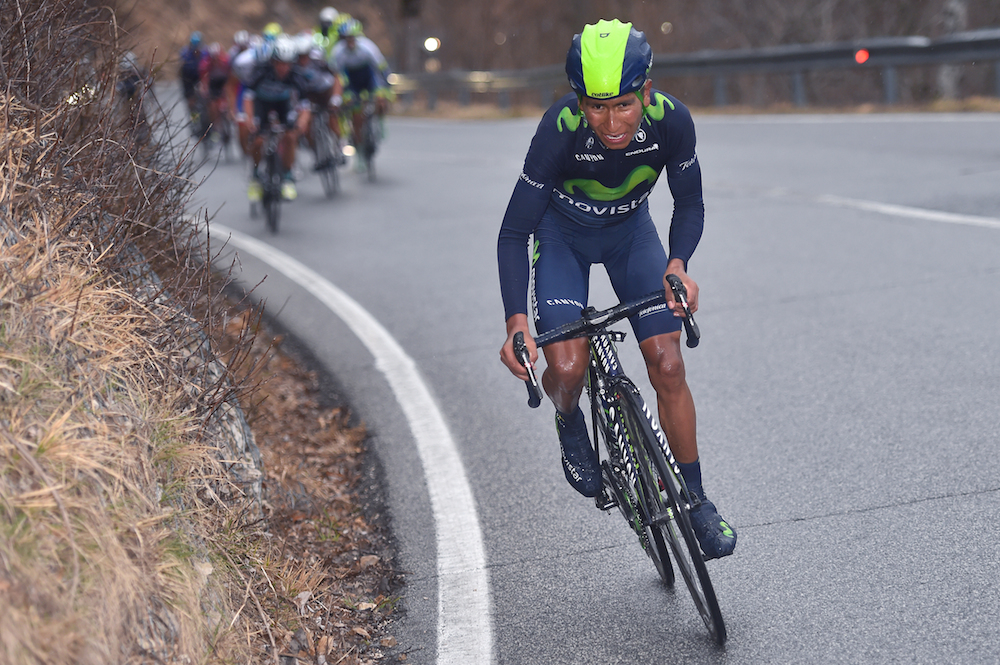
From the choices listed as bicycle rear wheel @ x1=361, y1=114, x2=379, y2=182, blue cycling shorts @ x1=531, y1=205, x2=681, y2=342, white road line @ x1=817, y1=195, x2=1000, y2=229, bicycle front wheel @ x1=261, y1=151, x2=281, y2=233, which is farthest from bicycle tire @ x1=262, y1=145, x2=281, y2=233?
blue cycling shorts @ x1=531, y1=205, x2=681, y2=342

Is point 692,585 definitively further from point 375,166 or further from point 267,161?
point 375,166

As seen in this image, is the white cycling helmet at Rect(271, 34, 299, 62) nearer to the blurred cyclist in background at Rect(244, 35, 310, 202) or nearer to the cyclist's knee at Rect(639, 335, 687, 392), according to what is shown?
the blurred cyclist in background at Rect(244, 35, 310, 202)

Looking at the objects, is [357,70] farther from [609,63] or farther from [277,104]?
[609,63]

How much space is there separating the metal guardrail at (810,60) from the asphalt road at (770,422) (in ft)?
19.9

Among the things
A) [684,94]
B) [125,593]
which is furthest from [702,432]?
[684,94]

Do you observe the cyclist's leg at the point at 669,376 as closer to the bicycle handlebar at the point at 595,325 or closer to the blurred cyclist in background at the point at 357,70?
the bicycle handlebar at the point at 595,325

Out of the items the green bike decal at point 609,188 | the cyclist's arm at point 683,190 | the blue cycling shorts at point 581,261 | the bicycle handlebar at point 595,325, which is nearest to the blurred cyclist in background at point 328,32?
the blue cycling shorts at point 581,261

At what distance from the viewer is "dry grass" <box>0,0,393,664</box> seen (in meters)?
3.09

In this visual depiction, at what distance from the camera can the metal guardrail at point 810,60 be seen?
18.5 m

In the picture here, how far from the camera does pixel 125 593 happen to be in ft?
10.3

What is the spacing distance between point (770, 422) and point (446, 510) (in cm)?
184

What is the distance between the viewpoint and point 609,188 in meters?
4.41

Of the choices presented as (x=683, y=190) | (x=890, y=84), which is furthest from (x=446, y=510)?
(x=890, y=84)

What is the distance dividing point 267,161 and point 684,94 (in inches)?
707
